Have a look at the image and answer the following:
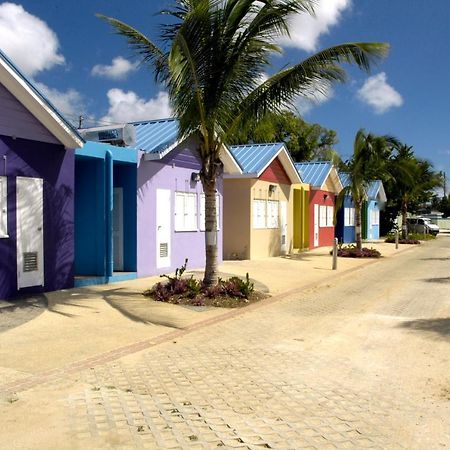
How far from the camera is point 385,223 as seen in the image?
44375 mm

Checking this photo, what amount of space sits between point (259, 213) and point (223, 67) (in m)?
10.3

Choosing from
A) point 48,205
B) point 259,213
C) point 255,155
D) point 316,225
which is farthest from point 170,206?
point 316,225

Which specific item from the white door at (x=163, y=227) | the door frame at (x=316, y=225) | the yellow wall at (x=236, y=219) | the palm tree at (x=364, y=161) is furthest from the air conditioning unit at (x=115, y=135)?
the door frame at (x=316, y=225)

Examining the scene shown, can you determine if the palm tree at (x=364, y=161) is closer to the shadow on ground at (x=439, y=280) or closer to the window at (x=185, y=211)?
the shadow on ground at (x=439, y=280)

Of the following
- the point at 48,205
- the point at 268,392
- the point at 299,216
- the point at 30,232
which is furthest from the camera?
the point at 299,216

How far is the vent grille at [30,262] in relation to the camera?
1001 cm

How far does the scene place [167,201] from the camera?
47.1 feet

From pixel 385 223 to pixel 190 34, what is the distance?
37.7 metres

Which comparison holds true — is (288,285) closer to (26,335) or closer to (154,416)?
(26,335)

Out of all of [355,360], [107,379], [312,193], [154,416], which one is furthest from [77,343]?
[312,193]

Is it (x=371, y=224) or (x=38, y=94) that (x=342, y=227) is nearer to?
(x=371, y=224)

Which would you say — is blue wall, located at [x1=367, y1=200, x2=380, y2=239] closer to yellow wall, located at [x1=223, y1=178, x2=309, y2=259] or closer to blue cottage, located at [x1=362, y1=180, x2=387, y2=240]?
blue cottage, located at [x1=362, y1=180, x2=387, y2=240]

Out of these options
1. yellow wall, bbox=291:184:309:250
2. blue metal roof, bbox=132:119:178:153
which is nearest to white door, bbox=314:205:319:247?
yellow wall, bbox=291:184:309:250

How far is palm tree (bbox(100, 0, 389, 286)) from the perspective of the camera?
9555 mm
